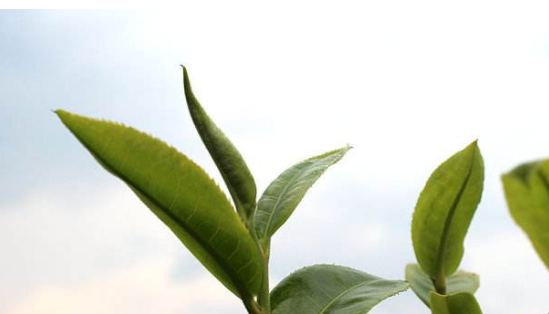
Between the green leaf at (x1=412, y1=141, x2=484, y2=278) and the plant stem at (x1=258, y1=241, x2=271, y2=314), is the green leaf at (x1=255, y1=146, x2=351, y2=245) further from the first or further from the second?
the green leaf at (x1=412, y1=141, x2=484, y2=278)

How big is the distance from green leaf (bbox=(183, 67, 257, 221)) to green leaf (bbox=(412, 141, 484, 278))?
376mm

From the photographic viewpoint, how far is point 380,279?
152cm

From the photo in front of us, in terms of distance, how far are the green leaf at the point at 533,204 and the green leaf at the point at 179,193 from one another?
56 cm

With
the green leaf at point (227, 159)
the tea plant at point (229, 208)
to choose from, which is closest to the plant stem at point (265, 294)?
the tea plant at point (229, 208)

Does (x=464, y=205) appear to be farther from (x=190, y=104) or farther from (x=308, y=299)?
(x=190, y=104)

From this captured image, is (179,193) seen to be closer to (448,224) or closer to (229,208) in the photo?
(229,208)

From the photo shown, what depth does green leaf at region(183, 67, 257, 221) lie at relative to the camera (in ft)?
4.21

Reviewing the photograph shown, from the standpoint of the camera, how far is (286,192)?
5.03 feet

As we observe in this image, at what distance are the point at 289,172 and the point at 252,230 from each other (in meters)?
0.30

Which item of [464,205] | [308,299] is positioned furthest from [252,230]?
[464,205]

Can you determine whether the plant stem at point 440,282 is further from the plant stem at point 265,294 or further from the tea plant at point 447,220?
the plant stem at point 265,294

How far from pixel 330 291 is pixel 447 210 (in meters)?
0.31

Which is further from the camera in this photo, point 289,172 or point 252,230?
point 289,172

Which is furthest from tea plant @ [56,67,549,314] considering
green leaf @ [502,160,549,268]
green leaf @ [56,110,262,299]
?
green leaf @ [502,160,549,268]
